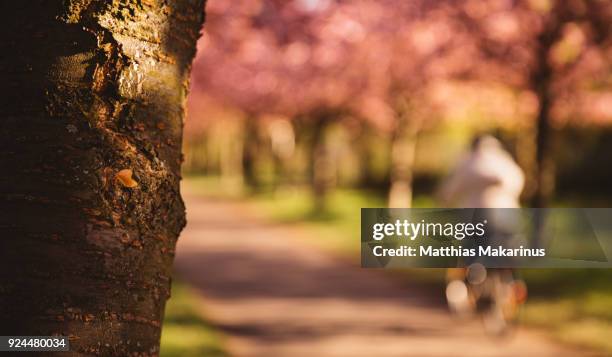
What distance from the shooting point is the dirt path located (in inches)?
302

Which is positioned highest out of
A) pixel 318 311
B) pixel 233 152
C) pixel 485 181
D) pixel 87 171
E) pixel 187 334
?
pixel 233 152

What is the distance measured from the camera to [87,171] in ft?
6.61

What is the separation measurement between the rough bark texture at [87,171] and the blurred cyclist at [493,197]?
5.93 metres

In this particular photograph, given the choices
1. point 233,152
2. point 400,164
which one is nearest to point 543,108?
point 400,164

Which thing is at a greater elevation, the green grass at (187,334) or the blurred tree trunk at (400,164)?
the blurred tree trunk at (400,164)

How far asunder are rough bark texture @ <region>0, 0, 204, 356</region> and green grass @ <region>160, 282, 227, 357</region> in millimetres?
4855

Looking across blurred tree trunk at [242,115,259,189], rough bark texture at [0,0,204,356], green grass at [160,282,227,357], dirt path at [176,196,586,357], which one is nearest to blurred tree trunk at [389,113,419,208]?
dirt path at [176,196,586,357]

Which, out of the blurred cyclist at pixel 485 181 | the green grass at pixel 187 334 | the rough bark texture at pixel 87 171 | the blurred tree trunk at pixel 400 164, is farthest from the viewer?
the blurred tree trunk at pixel 400 164

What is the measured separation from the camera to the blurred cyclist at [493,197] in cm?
775

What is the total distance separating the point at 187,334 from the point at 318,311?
7.39 ft

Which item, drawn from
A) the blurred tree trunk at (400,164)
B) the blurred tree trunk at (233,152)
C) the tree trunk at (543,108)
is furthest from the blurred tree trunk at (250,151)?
the tree trunk at (543,108)

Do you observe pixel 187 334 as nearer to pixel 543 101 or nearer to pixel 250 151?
pixel 543 101

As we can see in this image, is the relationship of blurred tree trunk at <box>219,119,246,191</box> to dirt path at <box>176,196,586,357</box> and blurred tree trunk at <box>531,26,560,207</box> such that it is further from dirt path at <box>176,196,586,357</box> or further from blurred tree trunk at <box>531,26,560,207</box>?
blurred tree trunk at <box>531,26,560,207</box>

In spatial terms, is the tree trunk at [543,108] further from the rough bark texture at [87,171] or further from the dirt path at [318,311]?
the rough bark texture at [87,171]
